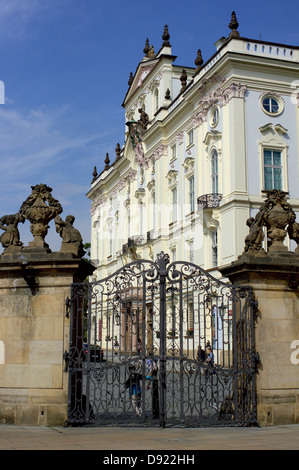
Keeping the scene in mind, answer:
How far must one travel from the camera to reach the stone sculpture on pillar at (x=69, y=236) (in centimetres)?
1210

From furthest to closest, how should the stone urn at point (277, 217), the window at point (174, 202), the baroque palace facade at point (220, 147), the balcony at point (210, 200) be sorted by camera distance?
the window at point (174, 202), the balcony at point (210, 200), the baroque palace facade at point (220, 147), the stone urn at point (277, 217)

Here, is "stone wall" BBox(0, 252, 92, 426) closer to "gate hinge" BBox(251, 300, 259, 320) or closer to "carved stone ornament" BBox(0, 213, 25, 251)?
"carved stone ornament" BBox(0, 213, 25, 251)

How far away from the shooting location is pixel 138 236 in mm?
45281

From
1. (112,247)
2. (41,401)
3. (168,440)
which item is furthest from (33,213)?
(112,247)

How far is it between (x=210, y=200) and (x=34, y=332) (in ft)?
70.4

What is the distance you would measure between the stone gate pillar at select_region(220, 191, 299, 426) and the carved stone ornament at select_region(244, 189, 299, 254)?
0.07ft

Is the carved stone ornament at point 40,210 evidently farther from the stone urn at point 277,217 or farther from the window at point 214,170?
the window at point 214,170

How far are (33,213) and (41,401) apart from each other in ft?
12.3

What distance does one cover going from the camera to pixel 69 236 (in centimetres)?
1217

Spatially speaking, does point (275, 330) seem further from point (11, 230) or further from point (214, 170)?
point (214, 170)

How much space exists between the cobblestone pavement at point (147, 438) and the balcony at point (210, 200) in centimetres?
2116

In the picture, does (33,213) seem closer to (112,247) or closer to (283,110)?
(283,110)

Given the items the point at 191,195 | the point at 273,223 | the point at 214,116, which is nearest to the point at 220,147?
the point at 214,116

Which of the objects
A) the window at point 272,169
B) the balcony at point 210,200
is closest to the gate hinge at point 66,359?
the balcony at point 210,200
